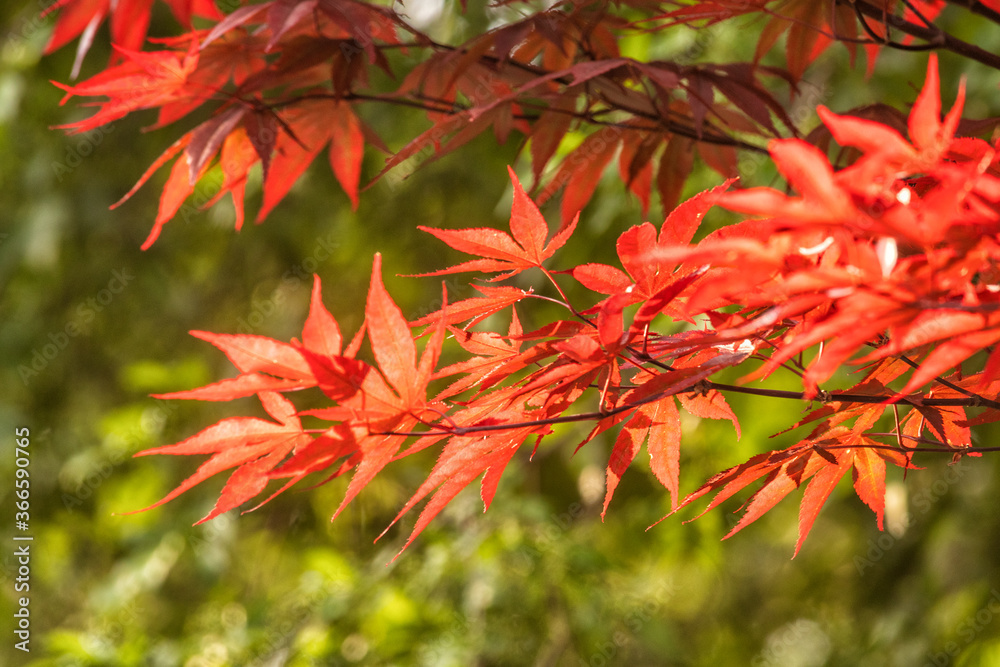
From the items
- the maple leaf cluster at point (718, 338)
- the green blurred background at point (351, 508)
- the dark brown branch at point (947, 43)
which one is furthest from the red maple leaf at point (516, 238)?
the green blurred background at point (351, 508)

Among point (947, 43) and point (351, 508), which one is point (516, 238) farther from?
point (351, 508)

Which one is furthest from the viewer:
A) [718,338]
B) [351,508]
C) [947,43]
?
[351,508]

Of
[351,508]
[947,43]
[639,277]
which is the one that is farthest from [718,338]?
[351,508]

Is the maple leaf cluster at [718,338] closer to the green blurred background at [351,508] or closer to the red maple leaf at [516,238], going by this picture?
the red maple leaf at [516,238]

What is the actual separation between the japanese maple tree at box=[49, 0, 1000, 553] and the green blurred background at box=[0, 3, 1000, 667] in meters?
0.59

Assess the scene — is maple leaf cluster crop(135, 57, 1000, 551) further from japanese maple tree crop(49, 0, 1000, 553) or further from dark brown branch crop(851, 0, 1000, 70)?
dark brown branch crop(851, 0, 1000, 70)

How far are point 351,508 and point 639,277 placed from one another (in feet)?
6.27

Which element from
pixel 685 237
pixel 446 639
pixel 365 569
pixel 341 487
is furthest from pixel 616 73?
pixel 341 487

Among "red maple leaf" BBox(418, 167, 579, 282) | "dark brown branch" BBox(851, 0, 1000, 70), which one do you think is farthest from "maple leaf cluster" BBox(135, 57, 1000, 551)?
"dark brown branch" BBox(851, 0, 1000, 70)

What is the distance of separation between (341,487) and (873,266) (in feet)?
6.84

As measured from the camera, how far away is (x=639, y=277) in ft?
1.47

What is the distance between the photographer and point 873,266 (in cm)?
30

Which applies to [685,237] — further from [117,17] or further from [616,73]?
[117,17]

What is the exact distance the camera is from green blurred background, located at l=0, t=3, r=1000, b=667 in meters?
1.48
